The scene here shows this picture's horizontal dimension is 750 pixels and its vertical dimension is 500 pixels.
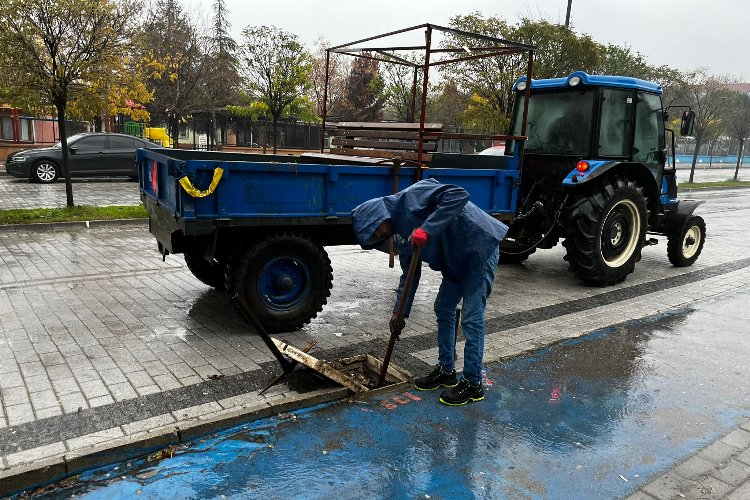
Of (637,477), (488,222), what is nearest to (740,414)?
(637,477)

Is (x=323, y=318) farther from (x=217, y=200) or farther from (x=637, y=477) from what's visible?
(x=637, y=477)

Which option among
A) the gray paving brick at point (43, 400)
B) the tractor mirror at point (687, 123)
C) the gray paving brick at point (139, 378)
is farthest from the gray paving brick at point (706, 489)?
the tractor mirror at point (687, 123)

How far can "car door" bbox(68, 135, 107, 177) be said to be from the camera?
650 inches

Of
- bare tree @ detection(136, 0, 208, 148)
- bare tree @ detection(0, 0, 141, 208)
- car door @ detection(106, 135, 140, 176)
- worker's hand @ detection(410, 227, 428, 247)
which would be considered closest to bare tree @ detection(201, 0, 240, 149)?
bare tree @ detection(136, 0, 208, 148)

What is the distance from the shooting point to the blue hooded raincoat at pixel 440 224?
12.5ft

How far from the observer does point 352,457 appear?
3430mm

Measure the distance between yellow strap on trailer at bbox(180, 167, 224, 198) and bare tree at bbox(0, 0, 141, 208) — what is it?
23.6ft

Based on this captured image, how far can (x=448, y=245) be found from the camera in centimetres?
402

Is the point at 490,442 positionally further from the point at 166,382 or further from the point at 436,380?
the point at 166,382

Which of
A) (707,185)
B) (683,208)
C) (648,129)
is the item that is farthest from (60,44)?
(707,185)

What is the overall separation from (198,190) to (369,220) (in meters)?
1.73

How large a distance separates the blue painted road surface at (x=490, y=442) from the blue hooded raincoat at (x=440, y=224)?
1.06 meters

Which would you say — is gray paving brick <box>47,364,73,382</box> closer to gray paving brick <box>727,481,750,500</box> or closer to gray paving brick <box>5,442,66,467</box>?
gray paving brick <box>5,442,66,467</box>

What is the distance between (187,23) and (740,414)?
27557mm
